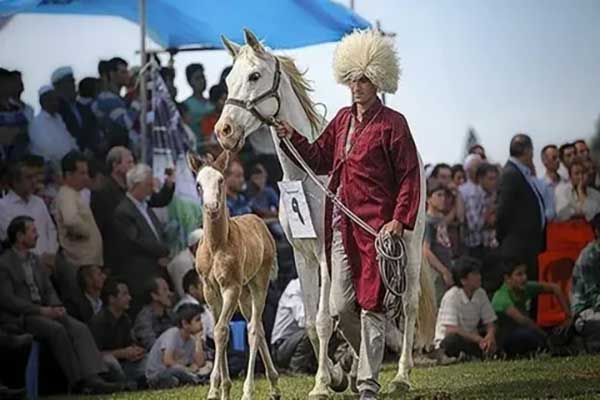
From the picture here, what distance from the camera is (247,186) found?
14086 mm

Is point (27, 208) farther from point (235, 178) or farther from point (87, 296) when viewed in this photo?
point (235, 178)

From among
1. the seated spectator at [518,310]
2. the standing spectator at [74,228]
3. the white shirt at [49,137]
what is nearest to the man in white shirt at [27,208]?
the standing spectator at [74,228]

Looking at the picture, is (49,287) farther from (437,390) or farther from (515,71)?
(515,71)

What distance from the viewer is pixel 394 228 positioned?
9898mm

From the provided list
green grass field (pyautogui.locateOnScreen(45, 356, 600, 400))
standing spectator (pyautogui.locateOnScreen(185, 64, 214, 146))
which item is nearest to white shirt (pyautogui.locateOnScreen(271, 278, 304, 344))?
green grass field (pyautogui.locateOnScreen(45, 356, 600, 400))

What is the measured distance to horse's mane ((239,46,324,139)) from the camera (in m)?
11.3

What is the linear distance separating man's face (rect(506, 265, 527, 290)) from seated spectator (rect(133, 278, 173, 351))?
355 centimetres

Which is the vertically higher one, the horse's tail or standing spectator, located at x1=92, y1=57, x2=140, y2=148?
standing spectator, located at x1=92, y1=57, x2=140, y2=148

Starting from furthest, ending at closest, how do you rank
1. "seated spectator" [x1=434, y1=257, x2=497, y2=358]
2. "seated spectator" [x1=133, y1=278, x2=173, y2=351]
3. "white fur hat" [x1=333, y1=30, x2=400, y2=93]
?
"seated spectator" [x1=434, y1=257, x2=497, y2=358], "seated spectator" [x1=133, y1=278, x2=173, y2=351], "white fur hat" [x1=333, y1=30, x2=400, y2=93]

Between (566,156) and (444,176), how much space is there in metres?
1.31

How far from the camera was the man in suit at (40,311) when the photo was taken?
40.2ft

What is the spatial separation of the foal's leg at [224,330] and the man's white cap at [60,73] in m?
2.84

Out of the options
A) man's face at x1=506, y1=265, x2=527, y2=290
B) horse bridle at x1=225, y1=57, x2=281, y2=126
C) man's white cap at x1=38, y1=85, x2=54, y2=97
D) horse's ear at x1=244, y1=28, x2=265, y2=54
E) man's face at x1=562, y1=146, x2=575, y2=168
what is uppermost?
horse's ear at x1=244, y1=28, x2=265, y2=54

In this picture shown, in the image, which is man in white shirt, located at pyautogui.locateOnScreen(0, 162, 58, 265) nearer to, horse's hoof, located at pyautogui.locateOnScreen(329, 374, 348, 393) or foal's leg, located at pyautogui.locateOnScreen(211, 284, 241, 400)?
foal's leg, located at pyautogui.locateOnScreen(211, 284, 241, 400)
